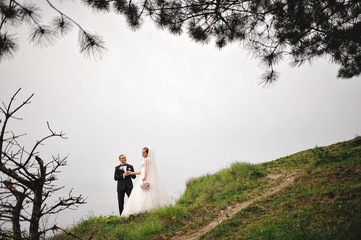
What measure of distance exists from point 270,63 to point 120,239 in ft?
19.2

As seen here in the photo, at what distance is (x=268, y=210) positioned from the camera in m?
4.33

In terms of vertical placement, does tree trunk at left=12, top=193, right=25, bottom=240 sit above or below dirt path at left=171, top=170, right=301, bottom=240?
above

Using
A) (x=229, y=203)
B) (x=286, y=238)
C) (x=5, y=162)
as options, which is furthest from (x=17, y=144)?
(x=229, y=203)

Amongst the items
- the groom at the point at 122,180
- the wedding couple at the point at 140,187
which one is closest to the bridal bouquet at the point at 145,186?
the wedding couple at the point at 140,187

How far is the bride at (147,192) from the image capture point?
6715 mm

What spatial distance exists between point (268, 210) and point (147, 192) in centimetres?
410

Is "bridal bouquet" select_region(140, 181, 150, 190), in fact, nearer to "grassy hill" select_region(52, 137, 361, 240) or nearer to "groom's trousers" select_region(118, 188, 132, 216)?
"groom's trousers" select_region(118, 188, 132, 216)

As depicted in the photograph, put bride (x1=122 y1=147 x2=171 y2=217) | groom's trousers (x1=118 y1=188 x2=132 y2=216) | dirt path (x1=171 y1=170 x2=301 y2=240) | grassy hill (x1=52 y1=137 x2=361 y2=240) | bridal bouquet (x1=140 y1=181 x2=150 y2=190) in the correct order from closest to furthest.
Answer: grassy hill (x1=52 y1=137 x2=361 y2=240) → dirt path (x1=171 y1=170 x2=301 y2=240) → bride (x1=122 y1=147 x2=171 y2=217) → bridal bouquet (x1=140 y1=181 x2=150 y2=190) → groom's trousers (x1=118 y1=188 x2=132 y2=216)

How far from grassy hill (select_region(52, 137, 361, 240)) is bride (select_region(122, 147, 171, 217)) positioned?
1.42ft

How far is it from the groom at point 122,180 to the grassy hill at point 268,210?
0.70 m

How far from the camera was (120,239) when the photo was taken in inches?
193

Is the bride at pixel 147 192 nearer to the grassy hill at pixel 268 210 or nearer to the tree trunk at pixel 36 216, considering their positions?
the grassy hill at pixel 268 210

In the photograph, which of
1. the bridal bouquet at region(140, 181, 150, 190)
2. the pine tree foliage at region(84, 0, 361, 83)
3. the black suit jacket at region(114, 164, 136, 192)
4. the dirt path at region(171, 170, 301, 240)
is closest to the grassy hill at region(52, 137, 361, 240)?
the dirt path at region(171, 170, 301, 240)

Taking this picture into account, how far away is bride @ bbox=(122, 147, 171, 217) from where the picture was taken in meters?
6.71
